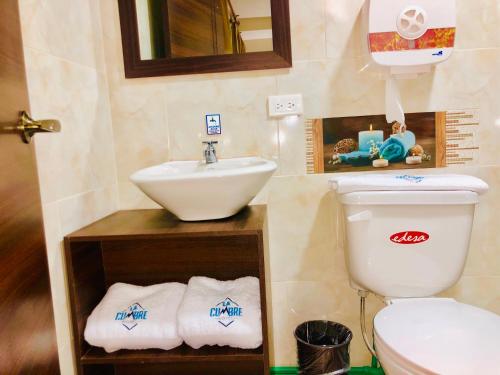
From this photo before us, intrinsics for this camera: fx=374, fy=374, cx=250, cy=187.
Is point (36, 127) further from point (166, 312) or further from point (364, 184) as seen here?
point (364, 184)

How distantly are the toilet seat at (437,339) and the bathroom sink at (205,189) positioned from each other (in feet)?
1.71

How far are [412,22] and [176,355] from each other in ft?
3.98

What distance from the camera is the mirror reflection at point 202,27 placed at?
52.9 inches

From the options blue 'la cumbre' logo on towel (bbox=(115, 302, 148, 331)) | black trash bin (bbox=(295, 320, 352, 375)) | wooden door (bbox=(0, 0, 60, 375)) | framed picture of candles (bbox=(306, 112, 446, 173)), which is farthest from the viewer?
framed picture of candles (bbox=(306, 112, 446, 173))

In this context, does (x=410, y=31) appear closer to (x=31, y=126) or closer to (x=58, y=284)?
(x=31, y=126)

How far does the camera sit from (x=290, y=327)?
147 cm

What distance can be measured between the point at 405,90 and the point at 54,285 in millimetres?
1307

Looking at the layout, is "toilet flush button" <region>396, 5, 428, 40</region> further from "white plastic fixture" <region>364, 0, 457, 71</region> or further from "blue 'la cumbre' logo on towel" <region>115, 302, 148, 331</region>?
"blue 'la cumbre' logo on towel" <region>115, 302, 148, 331</region>

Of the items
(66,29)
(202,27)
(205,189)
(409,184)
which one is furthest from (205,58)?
(409,184)

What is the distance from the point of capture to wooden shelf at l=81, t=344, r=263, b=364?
106cm

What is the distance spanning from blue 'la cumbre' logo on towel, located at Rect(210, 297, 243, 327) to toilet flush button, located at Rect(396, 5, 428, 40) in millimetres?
973

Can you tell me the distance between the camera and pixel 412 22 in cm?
114

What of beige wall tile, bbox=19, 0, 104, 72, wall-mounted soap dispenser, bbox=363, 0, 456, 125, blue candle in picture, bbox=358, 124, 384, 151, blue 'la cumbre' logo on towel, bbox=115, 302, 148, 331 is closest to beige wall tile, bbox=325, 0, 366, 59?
wall-mounted soap dispenser, bbox=363, 0, 456, 125

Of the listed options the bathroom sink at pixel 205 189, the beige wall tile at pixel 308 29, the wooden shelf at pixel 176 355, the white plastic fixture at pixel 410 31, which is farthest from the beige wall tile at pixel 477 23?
the wooden shelf at pixel 176 355
